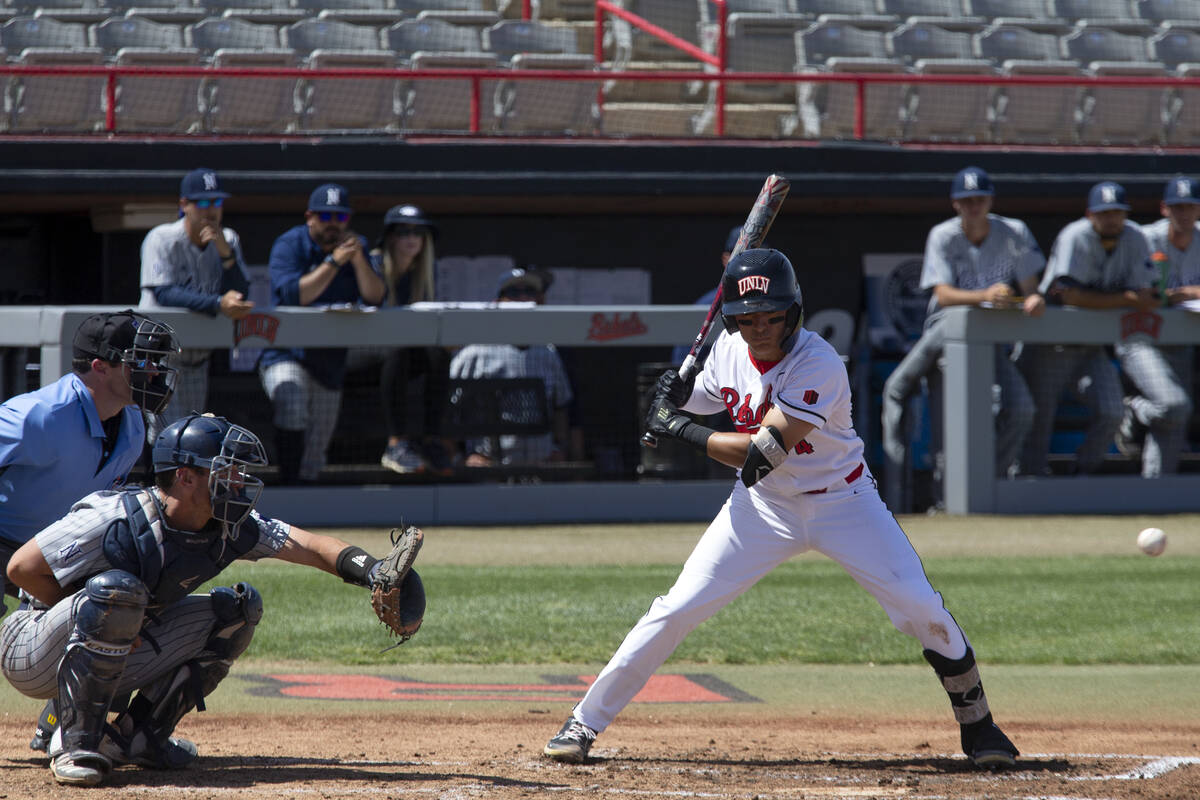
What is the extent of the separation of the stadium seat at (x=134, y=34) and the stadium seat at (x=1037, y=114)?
24.7 ft

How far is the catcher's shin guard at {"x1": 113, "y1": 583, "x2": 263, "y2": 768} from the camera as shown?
4332mm

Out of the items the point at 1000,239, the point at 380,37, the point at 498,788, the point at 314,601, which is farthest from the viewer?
the point at 380,37

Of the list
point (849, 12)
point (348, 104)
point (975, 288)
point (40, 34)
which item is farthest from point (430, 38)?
point (975, 288)

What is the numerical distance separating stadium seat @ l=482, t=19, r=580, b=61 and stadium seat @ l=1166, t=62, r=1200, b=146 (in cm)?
566

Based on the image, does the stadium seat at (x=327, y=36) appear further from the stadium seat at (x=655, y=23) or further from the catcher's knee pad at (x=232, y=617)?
the catcher's knee pad at (x=232, y=617)

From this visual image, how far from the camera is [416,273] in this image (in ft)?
32.2

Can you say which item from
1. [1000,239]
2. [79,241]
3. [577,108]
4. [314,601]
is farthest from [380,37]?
[314,601]

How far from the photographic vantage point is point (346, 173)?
11.6 meters

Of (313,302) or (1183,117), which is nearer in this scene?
(313,302)

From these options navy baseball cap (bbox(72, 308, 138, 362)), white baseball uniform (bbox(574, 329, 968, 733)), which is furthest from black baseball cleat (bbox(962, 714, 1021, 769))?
navy baseball cap (bbox(72, 308, 138, 362))

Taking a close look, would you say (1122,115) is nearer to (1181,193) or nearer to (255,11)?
(1181,193)

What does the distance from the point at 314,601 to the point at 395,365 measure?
7.22 ft

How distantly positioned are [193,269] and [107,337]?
4779mm

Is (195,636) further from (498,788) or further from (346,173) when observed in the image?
(346,173)
